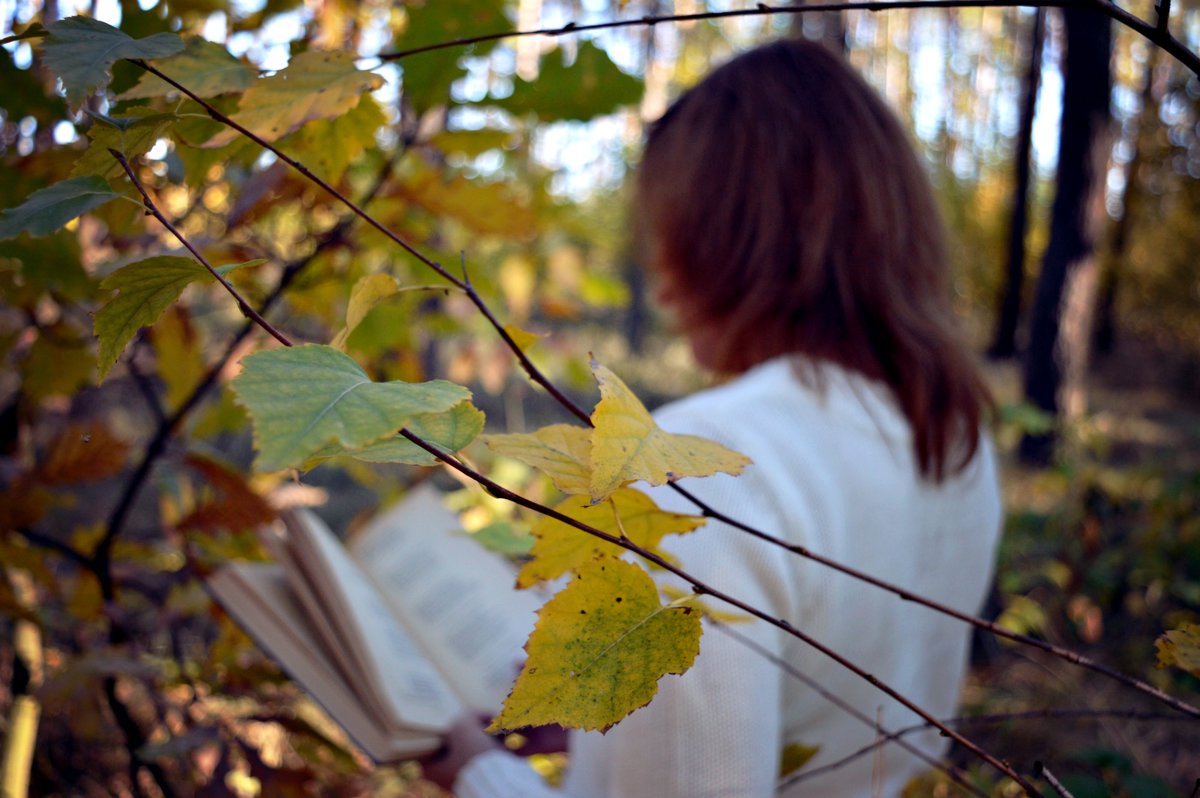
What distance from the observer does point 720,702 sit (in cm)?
85

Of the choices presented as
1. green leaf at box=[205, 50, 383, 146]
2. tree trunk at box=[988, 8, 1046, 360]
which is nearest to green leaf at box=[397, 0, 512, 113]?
green leaf at box=[205, 50, 383, 146]

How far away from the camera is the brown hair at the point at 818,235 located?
1.08m

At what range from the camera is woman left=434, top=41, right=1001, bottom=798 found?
861 mm

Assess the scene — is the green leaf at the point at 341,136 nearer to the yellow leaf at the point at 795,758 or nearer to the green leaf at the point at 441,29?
the green leaf at the point at 441,29

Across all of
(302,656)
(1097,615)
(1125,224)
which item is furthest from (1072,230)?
(1125,224)

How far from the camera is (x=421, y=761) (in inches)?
43.4

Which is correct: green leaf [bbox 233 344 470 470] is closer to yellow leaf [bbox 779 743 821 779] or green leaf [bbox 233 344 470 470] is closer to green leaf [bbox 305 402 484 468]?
green leaf [bbox 305 402 484 468]

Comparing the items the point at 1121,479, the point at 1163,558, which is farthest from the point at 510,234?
the point at 1121,479

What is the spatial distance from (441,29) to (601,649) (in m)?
0.65

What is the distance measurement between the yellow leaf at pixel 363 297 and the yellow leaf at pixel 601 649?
0.50 feet

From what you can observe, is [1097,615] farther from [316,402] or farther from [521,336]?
[316,402]

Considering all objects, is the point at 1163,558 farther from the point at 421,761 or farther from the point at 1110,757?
the point at 421,761

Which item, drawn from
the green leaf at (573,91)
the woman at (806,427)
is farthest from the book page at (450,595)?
the green leaf at (573,91)

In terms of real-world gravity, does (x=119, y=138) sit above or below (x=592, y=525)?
above
